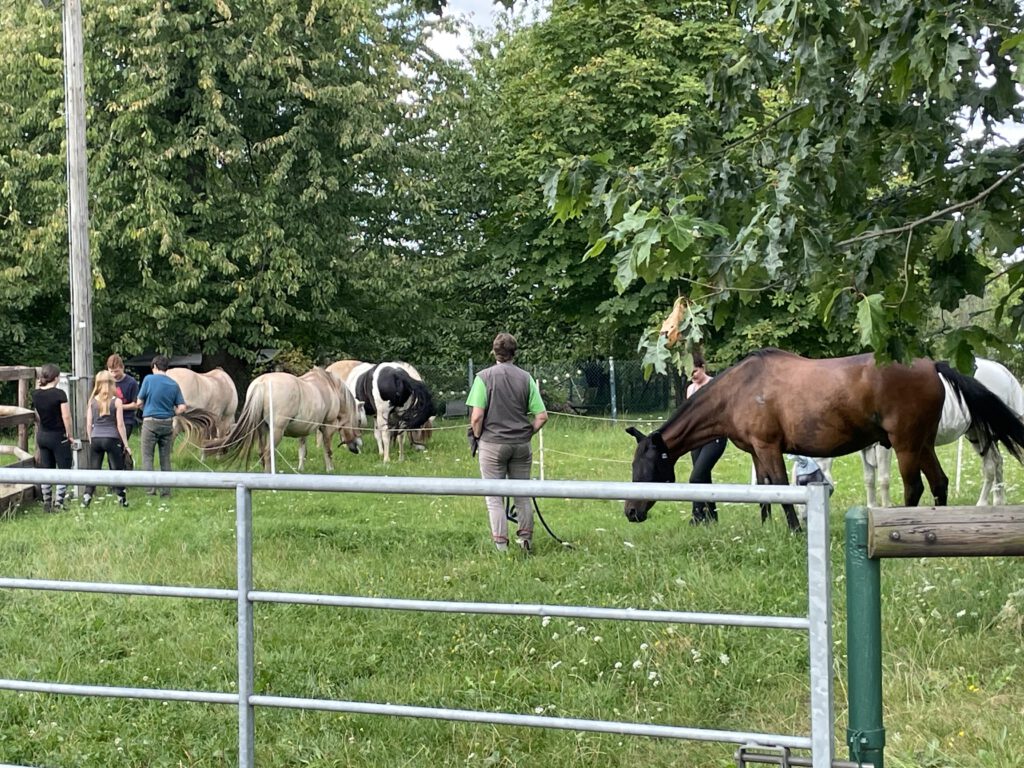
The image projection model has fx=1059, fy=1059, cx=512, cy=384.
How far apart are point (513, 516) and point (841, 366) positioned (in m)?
3.22

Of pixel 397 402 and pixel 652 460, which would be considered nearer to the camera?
pixel 652 460

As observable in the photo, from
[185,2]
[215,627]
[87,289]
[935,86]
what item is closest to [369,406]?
[87,289]

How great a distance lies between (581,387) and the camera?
94.5 ft

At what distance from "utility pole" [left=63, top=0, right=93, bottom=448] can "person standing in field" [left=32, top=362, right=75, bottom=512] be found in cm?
91

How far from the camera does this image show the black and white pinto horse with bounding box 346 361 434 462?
1870cm

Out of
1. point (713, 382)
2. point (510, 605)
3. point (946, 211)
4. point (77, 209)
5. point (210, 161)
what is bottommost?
point (510, 605)

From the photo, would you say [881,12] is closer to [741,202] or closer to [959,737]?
[741,202]

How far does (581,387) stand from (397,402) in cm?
1047

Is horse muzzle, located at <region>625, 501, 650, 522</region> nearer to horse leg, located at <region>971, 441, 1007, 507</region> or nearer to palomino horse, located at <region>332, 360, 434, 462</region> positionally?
horse leg, located at <region>971, 441, 1007, 507</region>

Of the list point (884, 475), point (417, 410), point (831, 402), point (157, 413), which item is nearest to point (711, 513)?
point (831, 402)

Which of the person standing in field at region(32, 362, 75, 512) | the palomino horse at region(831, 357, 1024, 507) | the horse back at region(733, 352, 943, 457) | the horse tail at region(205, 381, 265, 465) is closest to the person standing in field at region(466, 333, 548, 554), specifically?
A: the horse back at region(733, 352, 943, 457)

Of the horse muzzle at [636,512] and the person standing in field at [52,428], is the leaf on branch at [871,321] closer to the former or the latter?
the horse muzzle at [636,512]

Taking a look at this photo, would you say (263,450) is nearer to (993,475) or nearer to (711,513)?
(711,513)

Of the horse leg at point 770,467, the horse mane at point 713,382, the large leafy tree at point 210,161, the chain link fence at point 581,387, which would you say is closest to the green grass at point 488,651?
the horse leg at point 770,467
